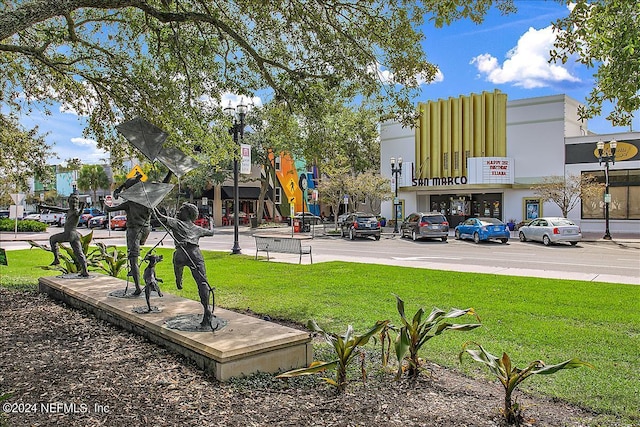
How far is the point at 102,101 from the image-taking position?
10.7 metres

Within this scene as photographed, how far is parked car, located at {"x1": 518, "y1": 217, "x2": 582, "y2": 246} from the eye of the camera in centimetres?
2269

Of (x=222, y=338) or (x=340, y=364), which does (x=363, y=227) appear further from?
(x=340, y=364)

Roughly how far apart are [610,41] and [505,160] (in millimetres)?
30119

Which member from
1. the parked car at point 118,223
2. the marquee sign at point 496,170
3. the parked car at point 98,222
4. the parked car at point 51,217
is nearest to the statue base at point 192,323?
the marquee sign at point 496,170

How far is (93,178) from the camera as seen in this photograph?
6519 cm

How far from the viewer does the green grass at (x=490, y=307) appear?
4.93m

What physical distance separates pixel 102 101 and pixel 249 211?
4126cm

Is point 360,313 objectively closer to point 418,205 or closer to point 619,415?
point 619,415

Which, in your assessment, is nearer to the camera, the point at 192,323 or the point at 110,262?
the point at 192,323

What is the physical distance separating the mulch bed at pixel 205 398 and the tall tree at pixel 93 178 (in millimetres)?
65590

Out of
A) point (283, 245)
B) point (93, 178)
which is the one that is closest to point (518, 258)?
point (283, 245)

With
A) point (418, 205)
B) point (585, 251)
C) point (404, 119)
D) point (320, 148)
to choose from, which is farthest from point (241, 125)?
point (418, 205)

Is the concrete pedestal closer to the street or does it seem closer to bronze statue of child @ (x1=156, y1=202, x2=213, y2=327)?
bronze statue of child @ (x1=156, y1=202, x2=213, y2=327)

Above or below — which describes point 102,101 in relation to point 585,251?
above
